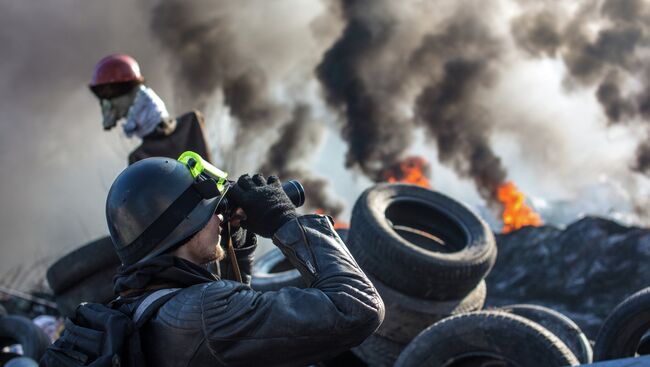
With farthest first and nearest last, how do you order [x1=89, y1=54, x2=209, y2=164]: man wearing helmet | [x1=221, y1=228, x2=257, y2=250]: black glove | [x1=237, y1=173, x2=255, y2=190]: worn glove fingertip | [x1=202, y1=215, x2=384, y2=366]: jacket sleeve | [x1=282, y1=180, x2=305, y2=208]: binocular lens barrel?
[x1=89, y1=54, x2=209, y2=164]: man wearing helmet → [x1=221, y1=228, x2=257, y2=250]: black glove → [x1=282, y1=180, x2=305, y2=208]: binocular lens barrel → [x1=237, y1=173, x2=255, y2=190]: worn glove fingertip → [x1=202, y1=215, x2=384, y2=366]: jacket sleeve

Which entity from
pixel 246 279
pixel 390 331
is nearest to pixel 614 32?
A: pixel 390 331

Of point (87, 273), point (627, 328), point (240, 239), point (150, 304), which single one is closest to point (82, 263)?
point (87, 273)

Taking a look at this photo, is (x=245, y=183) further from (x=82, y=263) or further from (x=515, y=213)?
(x=515, y=213)

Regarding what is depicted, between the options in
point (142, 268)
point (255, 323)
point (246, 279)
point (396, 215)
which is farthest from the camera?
point (396, 215)

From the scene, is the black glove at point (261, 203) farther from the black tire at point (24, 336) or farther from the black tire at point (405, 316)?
the black tire at point (24, 336)

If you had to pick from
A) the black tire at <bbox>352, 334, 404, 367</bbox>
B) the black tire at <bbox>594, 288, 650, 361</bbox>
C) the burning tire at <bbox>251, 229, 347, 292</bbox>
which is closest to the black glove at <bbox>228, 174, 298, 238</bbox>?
the black tire at <bbox>594, 288, 650, 361</bbox>

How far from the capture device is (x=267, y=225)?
2037 mm

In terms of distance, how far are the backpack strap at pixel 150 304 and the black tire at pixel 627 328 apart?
301 centimetres

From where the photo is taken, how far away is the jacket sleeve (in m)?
1.80

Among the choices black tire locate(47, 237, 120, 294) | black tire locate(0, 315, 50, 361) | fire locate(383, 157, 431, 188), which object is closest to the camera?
black tire locate(47, 237, 120, 294)

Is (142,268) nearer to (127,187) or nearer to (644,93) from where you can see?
(127,187)

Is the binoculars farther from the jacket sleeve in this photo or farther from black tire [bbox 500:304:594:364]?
black tire [bbox 500:304:594:364]

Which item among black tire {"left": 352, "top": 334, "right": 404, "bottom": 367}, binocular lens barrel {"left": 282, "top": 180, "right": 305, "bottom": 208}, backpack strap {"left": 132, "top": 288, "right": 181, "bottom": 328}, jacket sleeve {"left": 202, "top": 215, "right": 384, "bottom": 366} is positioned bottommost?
black tire {"left": 352, "top": 334, "right": 404, "bottom": 367}

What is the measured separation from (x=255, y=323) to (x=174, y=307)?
24 centimetres
